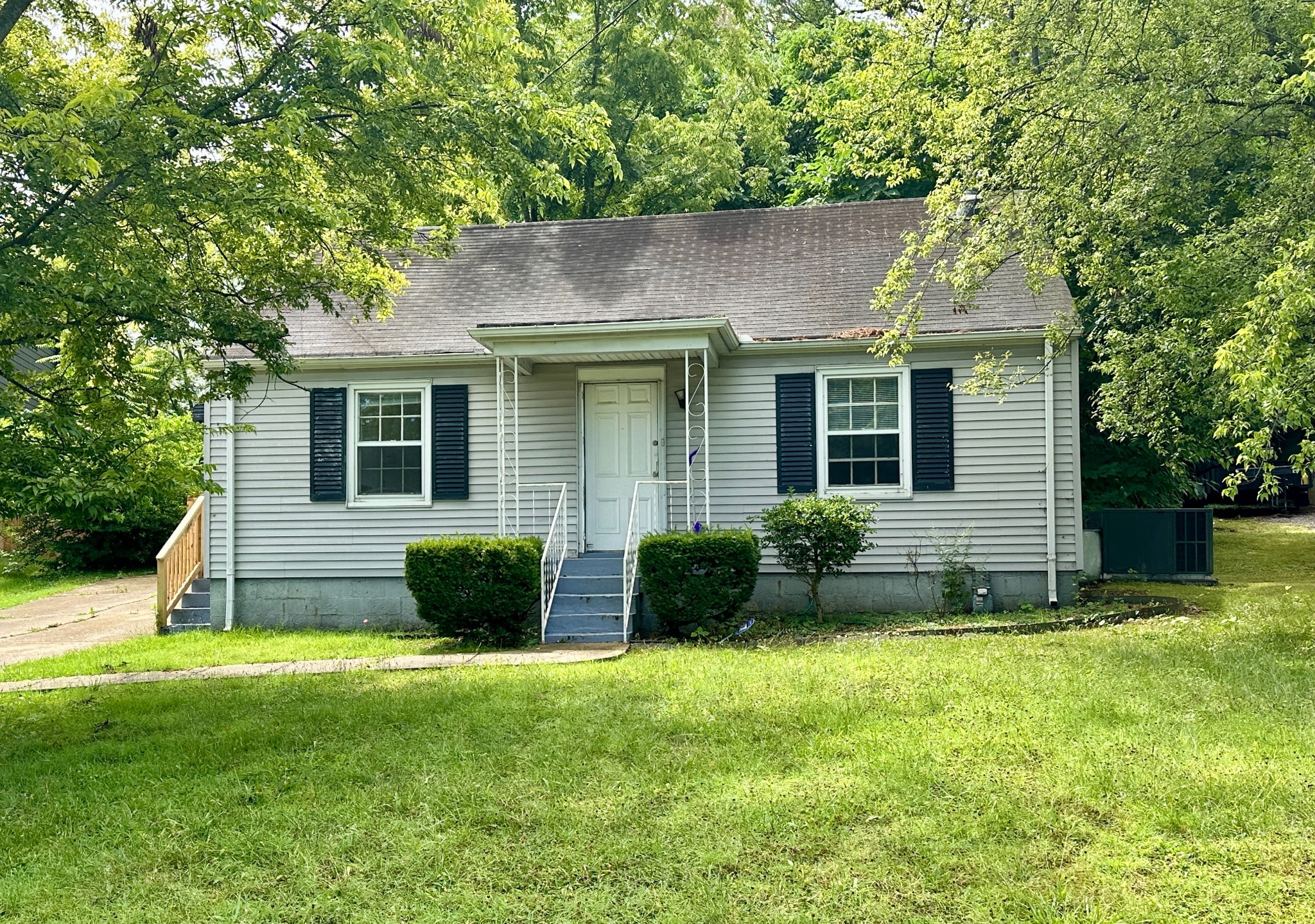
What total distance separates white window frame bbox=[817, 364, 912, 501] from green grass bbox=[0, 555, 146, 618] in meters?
13.8

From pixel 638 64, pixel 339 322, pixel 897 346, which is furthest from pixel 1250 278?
pixel 638 64

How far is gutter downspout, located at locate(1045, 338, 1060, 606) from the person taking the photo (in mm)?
12227

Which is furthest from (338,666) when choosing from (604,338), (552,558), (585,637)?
(604,338)

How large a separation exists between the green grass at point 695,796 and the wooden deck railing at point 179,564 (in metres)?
4.54

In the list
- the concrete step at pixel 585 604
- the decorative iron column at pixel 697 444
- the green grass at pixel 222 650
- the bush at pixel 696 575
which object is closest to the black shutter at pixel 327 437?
the green grass at pixel 222 650

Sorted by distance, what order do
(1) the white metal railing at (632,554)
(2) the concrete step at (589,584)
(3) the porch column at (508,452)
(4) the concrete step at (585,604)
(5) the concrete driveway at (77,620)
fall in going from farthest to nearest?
(5) the concrete driveway at (77,620) → (3) the porch column at (508,452) → (2) the concrete step at (589,584) → (4) the concrete step at (585,604) → (1) the white metal railing at (632,554)

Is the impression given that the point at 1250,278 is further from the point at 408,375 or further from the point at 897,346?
the point at 408,375

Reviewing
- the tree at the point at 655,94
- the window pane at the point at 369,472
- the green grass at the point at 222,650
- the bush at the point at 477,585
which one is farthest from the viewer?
the tree at the point at 655,94

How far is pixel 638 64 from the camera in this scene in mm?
22250

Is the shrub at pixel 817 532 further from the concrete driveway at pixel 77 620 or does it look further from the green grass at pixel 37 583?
the green grass at pixel 37 583

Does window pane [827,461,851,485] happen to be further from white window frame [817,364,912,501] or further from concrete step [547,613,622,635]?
concrete step [547,613,622,635]

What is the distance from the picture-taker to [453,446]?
13156 millimetres

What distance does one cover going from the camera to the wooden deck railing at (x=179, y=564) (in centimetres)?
1320

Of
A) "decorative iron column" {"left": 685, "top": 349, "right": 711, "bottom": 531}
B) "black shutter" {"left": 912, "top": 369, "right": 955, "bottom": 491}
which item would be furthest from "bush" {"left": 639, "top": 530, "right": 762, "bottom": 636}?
"black shutter" {"left": 912, "top": 369, "right": 955, "bottom": 491}
